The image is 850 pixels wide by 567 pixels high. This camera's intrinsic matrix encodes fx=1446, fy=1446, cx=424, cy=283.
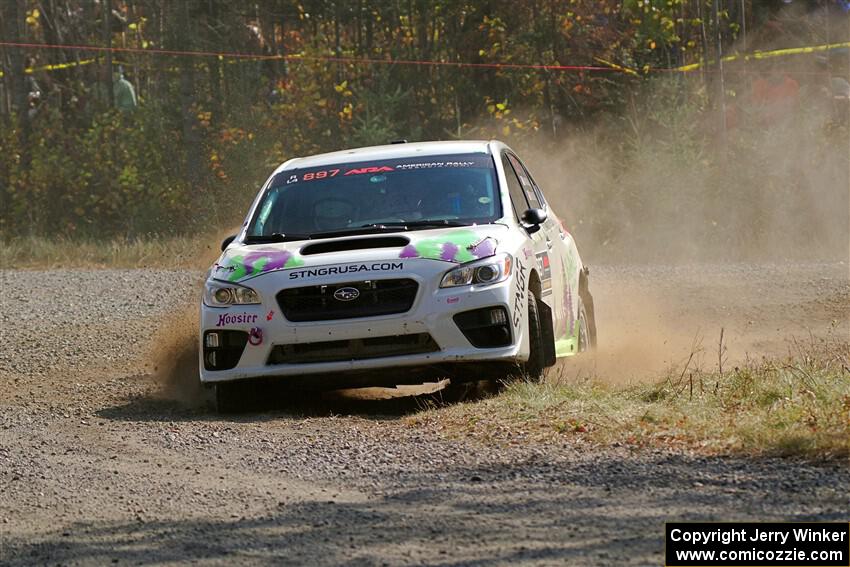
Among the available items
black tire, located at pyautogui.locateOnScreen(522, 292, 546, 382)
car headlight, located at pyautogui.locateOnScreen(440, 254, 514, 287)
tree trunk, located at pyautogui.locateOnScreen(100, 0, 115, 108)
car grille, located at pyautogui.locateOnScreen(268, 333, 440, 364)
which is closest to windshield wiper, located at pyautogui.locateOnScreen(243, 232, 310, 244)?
car grille, located at pyautogui.locateOnScreen(268, 333, 440, 364)

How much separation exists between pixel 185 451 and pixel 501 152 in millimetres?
3887

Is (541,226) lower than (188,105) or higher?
higher

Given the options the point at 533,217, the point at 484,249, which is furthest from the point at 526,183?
the point at 484,249

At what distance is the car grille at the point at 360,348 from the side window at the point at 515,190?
1.54m

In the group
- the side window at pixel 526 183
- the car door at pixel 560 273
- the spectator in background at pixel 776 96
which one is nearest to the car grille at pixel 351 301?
the car door at pixel 560 273

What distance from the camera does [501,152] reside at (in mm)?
10422

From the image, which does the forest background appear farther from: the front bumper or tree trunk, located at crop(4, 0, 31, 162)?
the front bumper

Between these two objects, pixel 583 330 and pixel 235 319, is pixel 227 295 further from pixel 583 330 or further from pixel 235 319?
pixel 583 330

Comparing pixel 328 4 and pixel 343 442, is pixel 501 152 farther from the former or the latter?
pixel 328 4

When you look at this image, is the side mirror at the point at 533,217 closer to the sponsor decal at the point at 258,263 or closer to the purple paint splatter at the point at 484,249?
the purple paint splatter at the point at 484,249

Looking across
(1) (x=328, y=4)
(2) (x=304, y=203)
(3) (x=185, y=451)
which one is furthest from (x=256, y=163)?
(3) (x=185, y=451)

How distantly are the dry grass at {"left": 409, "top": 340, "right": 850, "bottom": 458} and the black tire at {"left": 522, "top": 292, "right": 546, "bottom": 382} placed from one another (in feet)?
0.48

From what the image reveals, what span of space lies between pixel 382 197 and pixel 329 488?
145 inches

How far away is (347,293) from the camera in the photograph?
338 inches
